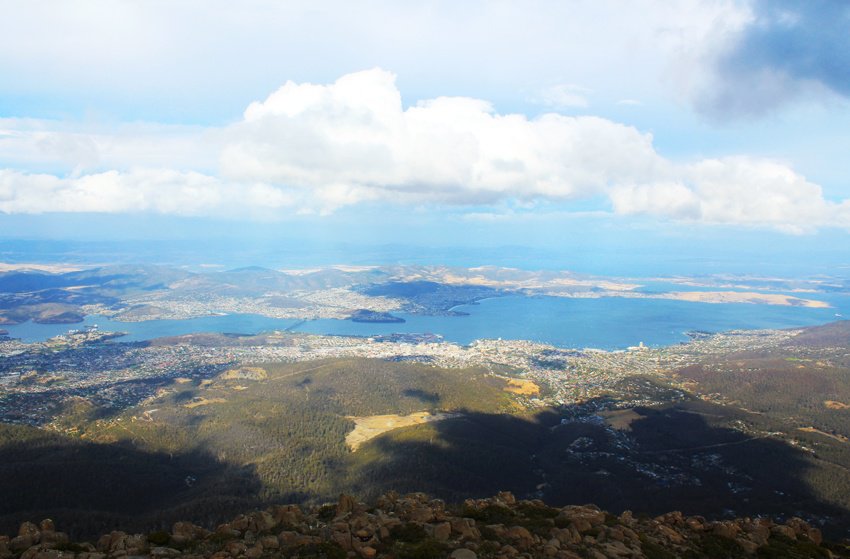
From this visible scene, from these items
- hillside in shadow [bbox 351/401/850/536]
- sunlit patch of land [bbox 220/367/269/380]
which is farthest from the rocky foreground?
sunlit patch of land [bbox 220/367/269/380]

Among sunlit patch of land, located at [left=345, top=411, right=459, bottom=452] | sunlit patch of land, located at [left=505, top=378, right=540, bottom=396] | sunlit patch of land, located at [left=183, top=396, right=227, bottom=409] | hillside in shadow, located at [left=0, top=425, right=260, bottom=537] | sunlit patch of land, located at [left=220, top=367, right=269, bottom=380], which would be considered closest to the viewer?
hillside in shadow, located at [left=0, top=425, right=260, bottom=537]

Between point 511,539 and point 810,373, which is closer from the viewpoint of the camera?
point 511,539

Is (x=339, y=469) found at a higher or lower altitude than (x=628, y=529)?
lower

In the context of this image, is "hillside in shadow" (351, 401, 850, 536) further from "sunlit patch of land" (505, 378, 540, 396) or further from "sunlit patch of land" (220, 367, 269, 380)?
"sunlit patch of land" (220, 367, 269, 380)

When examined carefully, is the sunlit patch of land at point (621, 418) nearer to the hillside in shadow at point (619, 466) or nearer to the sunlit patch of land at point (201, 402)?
the hillside in shadow at point (619, 466)

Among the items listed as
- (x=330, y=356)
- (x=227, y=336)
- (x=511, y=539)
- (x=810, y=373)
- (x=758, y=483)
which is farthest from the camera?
(x=227, y=336)

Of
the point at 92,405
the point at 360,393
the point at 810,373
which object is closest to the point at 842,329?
the point at 810,373

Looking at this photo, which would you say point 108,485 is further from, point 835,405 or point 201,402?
point 835,405

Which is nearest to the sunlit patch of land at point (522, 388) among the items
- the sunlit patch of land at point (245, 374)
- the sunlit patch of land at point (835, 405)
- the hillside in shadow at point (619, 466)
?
the hillside in shadow at point (619, 466)

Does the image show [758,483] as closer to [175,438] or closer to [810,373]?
[810,373]
